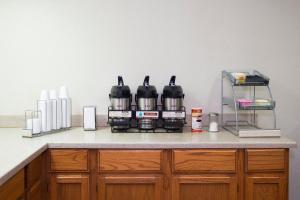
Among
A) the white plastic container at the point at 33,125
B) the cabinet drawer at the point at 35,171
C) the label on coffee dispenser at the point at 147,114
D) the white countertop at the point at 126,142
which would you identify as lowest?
the cabinet drawer at the point at 35,171

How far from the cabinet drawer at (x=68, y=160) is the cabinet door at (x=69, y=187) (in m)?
0.05

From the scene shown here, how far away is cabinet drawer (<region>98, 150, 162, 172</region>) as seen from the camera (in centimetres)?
226

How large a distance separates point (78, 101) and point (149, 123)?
612mm

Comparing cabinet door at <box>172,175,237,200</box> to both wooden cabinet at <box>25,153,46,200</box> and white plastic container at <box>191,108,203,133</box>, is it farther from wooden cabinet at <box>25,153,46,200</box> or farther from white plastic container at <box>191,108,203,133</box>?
wooden cabinet at <box>25,153,46,200</box>

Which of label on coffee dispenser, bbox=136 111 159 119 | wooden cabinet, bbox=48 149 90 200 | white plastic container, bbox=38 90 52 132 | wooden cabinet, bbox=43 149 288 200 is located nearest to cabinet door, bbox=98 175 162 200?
wooden cabinet, bbox=43 149 288 200

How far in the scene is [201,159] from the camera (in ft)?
7.41

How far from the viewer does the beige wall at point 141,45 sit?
281 cm

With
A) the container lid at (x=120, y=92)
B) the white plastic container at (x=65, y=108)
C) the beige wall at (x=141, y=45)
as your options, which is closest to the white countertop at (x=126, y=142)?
the white plastic container at (x=65, y=108)

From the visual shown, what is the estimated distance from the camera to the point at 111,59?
9.27ft

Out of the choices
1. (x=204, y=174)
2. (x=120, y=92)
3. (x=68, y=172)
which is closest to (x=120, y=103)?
(x=120, y=92)

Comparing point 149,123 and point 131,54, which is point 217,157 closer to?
point 149,123

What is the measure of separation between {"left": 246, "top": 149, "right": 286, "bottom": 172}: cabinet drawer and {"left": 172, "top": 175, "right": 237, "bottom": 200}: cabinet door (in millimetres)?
145

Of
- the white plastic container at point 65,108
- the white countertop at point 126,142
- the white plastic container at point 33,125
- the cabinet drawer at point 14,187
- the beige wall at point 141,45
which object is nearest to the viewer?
the cabinet drawer at point 14,187

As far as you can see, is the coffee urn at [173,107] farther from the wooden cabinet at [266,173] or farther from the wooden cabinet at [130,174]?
the wooden cabinet at [266,173]
